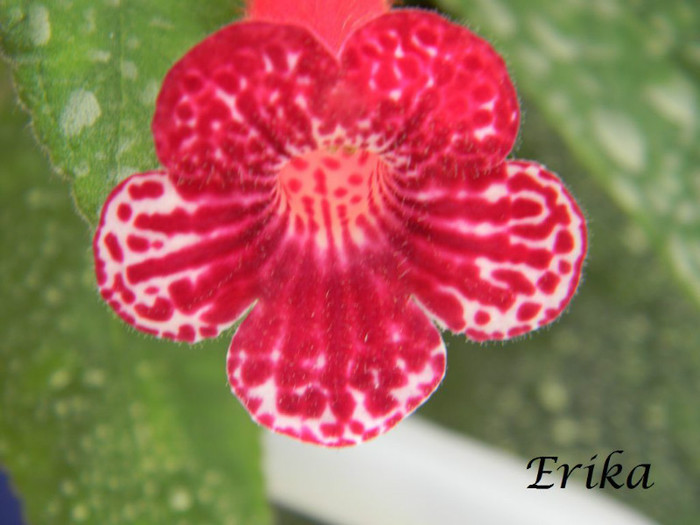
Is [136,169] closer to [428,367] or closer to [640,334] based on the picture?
[428,367]

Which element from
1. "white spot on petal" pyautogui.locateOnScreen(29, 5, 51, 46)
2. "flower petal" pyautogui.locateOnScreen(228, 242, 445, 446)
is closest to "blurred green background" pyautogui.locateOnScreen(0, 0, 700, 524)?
"white spot on petal" pyautogui.locateOnScreen(29, 5, 51, 46)

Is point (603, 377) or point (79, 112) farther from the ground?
point (79, 112)

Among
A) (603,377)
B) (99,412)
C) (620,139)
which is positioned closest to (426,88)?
(620,139)

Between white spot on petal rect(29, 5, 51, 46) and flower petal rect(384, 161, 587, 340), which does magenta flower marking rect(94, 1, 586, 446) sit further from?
white spot on petal rect(29, 5, 51, 46)

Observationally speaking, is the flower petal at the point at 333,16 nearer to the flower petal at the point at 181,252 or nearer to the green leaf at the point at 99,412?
the flower petal at the point at 181,252

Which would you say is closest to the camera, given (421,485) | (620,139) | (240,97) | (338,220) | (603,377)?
(240,97)

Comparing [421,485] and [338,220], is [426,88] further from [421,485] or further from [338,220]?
[421,485]
